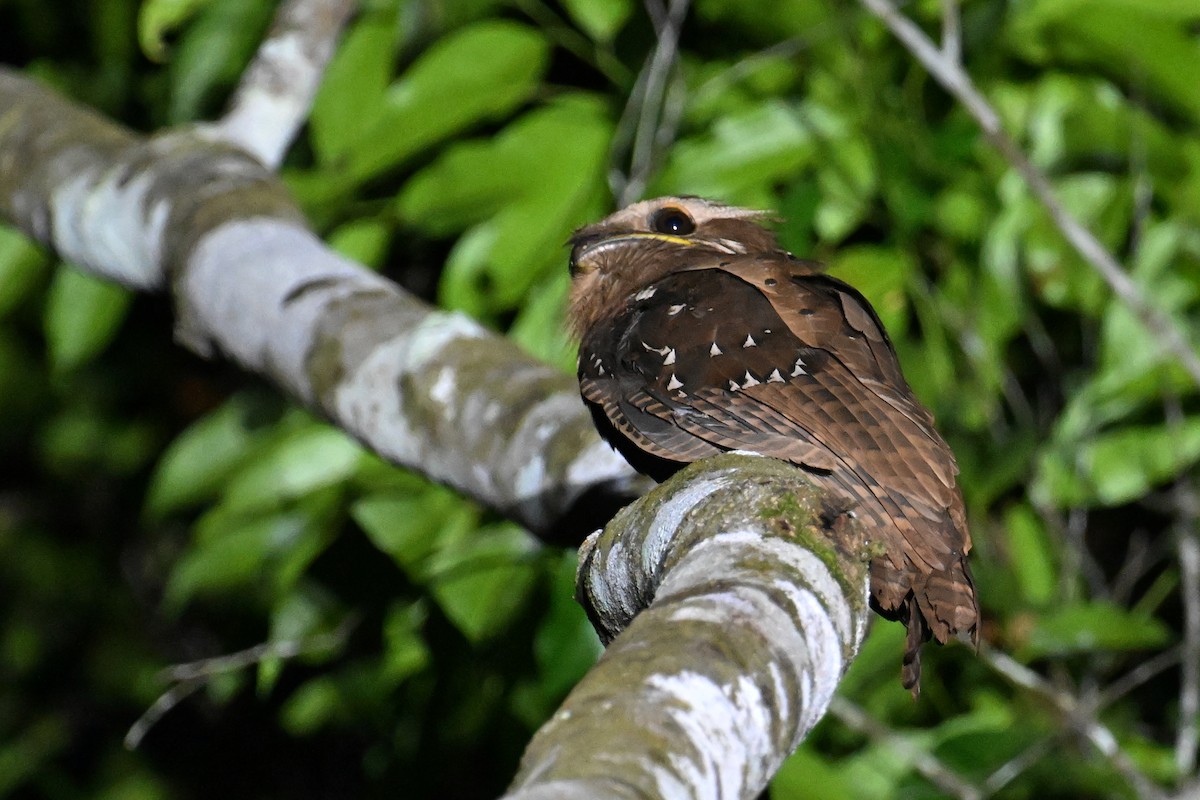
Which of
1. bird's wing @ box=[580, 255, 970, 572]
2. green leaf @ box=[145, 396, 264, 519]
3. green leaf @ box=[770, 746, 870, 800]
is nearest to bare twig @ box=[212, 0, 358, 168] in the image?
green leaf @ box=[145, 396, 264, 519]

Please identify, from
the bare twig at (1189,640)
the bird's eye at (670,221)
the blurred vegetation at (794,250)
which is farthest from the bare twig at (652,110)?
the bare twig at (1189,640)

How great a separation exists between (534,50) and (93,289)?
1.19 meters

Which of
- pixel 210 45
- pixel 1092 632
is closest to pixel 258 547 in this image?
pixel 210 45

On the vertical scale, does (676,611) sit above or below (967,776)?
above

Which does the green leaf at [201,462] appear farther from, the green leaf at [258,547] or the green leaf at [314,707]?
the green leaf at [314,707]

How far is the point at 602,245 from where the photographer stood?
8.11ft

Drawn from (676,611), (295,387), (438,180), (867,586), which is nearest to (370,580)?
(295,387)

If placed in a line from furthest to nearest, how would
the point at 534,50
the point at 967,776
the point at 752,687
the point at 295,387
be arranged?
the point at 534,50 → the point at 967,776 → the point at 295,387 → the point at 752,687

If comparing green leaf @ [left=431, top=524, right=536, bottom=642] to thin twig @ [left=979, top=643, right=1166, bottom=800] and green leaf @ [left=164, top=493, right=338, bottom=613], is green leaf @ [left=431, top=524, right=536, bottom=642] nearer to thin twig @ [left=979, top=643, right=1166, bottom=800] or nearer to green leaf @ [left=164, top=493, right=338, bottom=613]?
green leaf @ [left=164, top=493, right=338, bottom=613]

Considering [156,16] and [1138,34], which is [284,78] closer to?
[156,16]

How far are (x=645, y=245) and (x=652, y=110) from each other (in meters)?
0.48

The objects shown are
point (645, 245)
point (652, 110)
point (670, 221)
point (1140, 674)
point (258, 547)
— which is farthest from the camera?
point (1140, 674)

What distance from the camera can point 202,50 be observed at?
3297 millimetres

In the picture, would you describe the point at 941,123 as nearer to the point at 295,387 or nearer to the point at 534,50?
the point at 534,50
